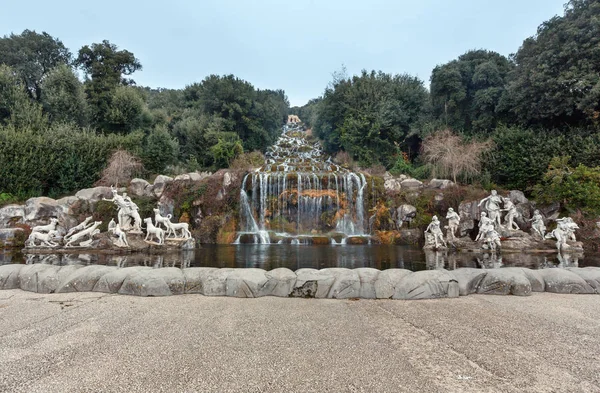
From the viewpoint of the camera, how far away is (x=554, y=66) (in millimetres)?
17875

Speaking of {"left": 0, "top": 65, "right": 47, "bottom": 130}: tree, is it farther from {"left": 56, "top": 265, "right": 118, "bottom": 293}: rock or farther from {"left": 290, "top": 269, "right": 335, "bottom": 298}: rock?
{"left": 290, "top": 269, "right": 335, "bottom": 298}: rock

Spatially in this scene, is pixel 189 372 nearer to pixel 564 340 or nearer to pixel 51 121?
pixel 564 340

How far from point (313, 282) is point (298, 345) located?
1.87 metres

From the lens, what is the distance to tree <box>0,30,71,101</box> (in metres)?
28.5

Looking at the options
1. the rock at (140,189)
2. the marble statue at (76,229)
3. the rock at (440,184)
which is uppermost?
the rock at (440,184)

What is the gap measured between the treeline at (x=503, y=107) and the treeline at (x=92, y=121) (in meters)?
11.1

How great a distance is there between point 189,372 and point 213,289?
2.43 metres

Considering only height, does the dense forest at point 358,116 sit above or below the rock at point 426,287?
above

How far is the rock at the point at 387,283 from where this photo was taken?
4867mm

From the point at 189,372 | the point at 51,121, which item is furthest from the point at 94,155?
the point at 189,372

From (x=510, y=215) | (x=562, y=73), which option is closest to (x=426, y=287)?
(x=510, y=215)

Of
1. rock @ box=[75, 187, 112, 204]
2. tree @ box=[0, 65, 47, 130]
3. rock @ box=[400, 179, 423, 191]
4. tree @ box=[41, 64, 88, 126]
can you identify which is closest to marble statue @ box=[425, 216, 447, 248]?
rock @ box=[400, 179, 423, 191]

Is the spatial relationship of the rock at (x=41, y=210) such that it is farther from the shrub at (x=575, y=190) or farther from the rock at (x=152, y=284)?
the shrub at (x=575, y=190)

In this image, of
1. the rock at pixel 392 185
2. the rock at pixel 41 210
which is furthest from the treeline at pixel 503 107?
the rock at pixel 41 210
